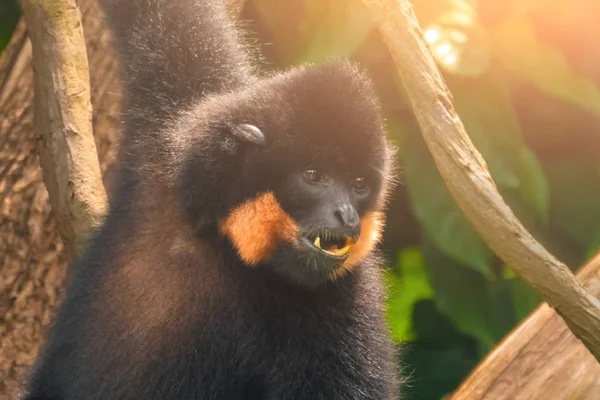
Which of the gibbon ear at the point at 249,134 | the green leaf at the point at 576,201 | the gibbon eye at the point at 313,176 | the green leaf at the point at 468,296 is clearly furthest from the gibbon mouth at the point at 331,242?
the green leaf at the point at 576,201

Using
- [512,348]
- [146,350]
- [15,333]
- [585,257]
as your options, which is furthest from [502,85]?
[15,333]

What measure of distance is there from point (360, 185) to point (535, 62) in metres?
1.38

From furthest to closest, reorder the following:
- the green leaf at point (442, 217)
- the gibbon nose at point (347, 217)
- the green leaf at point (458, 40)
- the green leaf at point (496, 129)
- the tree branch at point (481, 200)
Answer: the green leaf at point (442, 217) < the green leaf at point (496, 129) < the green leaf at point (458, 40) < the gibbon nose at point (347, 217) < the tree branch at point (481, 200)

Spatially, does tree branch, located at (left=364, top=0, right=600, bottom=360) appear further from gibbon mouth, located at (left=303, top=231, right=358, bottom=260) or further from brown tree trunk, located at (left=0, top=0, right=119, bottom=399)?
brown tree trunk, located at (left=0, top=0, right=119, bottom=399)

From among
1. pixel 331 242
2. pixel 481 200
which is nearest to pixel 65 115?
pixel 331 242

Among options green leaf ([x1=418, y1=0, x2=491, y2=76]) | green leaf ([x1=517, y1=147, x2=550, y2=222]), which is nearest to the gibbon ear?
green leaf ([x1=418, y1=0, x2=491, y2=76])

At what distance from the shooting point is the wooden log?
3666 mm

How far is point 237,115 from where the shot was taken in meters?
3.57

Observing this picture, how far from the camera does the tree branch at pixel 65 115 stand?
3984 millimetres

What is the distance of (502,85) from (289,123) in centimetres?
144

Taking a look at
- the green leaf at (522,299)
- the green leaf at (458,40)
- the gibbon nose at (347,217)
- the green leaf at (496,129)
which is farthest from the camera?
the green leaf at (522,299)

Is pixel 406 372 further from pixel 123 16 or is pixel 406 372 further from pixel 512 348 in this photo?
pixel 123 16

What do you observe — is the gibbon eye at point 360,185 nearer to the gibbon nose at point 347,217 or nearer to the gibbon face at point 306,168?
Answer: the gibbon face at point 306,168

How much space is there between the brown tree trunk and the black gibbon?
84 cm
